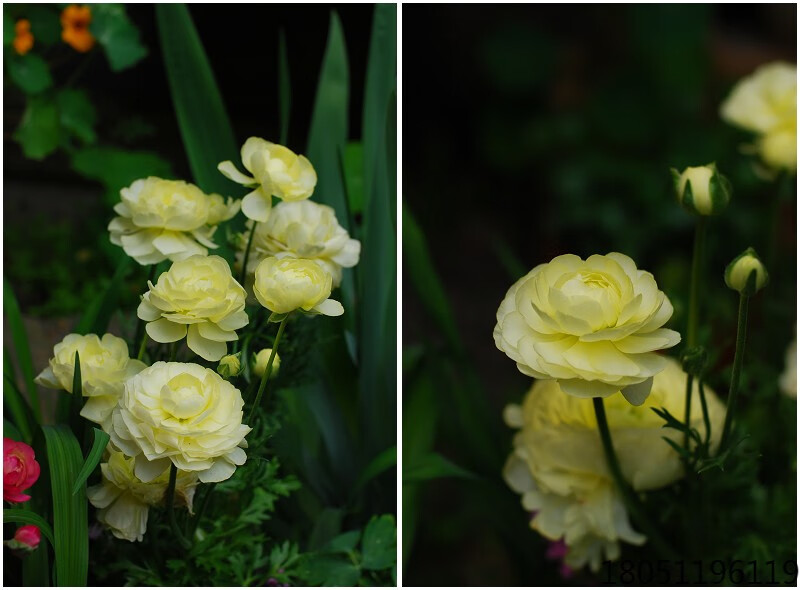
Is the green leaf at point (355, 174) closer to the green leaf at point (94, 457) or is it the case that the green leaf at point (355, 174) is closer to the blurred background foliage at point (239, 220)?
the blurred background foliage at point (239, 220)

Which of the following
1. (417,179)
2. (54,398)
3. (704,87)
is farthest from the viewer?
(417,179)

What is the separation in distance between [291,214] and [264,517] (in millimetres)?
214

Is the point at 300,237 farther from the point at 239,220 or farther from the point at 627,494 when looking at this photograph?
the point at 627,494

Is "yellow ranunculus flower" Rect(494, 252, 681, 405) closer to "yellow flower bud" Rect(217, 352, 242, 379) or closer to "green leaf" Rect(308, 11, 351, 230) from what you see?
"yellow flower bud" Rect(217, 352, 242, 379)

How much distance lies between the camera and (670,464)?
606mm

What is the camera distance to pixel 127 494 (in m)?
0.57

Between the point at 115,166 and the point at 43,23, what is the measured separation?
0.53ft

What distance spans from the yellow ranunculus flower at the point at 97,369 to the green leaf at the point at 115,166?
0.86ft

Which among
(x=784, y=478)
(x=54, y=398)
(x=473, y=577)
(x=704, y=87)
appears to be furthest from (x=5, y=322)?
(x=704, y=87)

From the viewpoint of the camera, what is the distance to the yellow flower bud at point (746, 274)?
486 mm

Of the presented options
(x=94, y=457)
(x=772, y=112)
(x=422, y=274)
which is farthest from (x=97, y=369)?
(x=772, y=112)

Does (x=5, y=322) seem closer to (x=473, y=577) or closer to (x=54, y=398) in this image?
(x=54, y=398)

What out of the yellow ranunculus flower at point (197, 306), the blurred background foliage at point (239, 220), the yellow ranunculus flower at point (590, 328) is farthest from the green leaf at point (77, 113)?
the yellow ranunculus flower at point (590, 328)

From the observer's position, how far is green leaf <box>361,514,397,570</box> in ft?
2.24
